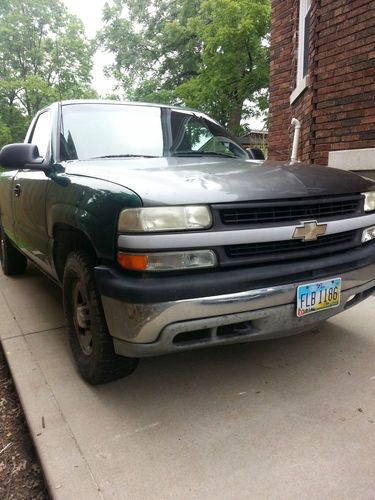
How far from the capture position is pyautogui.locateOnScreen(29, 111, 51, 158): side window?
315cm

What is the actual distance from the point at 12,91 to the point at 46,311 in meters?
28.7

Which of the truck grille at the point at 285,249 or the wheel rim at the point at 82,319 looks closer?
the truck grille at the point at 285,249

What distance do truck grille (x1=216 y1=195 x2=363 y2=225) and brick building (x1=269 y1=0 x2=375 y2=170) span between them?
2.83 meters

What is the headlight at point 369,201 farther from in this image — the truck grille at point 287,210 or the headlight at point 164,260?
the headlight at point 164,260

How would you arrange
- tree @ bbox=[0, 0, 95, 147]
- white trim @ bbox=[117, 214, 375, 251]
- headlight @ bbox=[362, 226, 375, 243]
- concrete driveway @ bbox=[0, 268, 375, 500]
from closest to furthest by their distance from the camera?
concrete driveway @ bbox=[0, 268, 375, 500]
white trim @ bbox=[117, 214, 375, 251]
headlight @ bbox=[362, 226, 375, 243]
tree @ bbox=[0, 0, 95, 147]

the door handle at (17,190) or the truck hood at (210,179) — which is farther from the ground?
the truck hood at (210,179)

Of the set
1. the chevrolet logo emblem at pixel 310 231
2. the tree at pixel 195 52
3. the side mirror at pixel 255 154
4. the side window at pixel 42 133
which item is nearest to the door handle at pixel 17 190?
the side window at pixel 42 133

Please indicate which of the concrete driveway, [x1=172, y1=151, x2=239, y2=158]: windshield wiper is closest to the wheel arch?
the concrete driveway

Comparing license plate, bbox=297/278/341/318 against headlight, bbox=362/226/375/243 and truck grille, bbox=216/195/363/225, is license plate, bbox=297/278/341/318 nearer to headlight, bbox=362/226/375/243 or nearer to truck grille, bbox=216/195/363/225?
truck grille, bbox=216/195/363/225

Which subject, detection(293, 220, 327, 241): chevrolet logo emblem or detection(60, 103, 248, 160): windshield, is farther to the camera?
detection(60, 103, 248, 160): windshield

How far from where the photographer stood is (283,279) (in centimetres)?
202

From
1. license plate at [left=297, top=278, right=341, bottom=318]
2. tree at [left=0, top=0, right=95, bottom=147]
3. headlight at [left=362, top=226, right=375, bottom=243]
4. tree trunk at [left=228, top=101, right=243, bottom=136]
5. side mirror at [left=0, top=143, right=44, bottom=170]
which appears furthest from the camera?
tree at [left=0, top=0, right=95, bottom=147]

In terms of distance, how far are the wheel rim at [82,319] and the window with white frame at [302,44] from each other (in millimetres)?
5150

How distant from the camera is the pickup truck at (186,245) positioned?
181 centimetres
